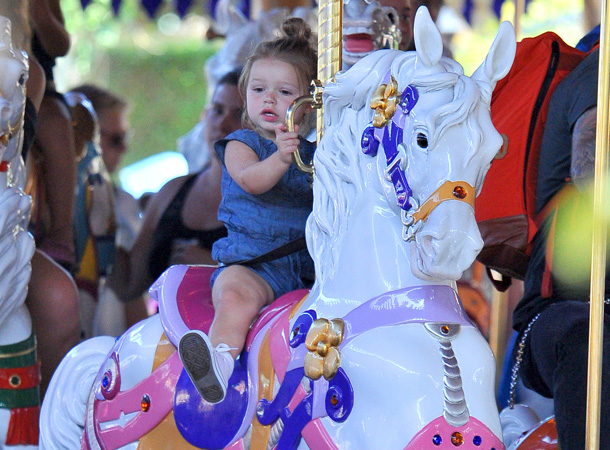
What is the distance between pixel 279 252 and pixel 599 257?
814 mm

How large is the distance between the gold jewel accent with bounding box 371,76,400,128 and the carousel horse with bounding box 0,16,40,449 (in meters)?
1.24

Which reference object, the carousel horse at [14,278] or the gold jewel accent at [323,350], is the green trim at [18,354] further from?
A: the gold jewel accent at [323,350]

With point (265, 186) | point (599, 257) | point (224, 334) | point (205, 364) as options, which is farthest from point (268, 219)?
point (599, 257)

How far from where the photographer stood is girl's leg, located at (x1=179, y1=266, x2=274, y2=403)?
7.58 ft

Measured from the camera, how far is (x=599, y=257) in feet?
7.91

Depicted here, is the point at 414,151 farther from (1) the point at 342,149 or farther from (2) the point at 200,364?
(2) the point at 200,364

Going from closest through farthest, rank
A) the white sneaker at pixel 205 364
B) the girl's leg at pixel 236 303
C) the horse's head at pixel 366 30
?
1. the white sneaker at pixel 205 364
2. the girl's leg at pixel 236 303
3. the horse's head at pixel 366 30

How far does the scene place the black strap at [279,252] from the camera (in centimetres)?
262

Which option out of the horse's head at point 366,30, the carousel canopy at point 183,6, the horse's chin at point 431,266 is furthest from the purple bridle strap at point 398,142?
the carousel canopy at point 183,6

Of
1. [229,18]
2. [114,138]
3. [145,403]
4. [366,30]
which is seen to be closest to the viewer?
[145,403]

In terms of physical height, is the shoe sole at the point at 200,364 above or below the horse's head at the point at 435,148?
below

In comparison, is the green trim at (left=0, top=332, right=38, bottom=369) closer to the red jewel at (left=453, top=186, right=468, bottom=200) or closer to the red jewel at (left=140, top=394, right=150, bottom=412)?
the red jewel at (left=140, top=394, right=150, bottom=412)

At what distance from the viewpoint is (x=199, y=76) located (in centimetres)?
1406

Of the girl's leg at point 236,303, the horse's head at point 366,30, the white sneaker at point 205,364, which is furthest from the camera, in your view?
the horse's head at point 366,30
